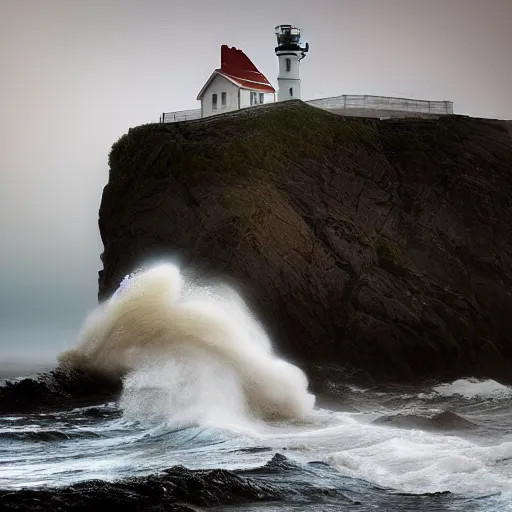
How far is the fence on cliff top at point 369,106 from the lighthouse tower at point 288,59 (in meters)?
2.17

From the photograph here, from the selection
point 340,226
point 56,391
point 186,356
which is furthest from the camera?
point 340,226

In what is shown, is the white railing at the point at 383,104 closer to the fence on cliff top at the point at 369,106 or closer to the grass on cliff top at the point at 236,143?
the fence on cliff top at the point at 369,106

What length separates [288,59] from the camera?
144 feet

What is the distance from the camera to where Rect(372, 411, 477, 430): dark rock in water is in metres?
22.4

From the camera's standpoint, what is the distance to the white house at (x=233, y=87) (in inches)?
1703

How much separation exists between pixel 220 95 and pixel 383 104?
6278 mm

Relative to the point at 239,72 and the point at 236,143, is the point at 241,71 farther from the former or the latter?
the point at 236,143

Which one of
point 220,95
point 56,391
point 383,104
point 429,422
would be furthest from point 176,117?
point 429,422

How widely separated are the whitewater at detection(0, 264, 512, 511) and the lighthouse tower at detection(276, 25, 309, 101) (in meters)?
14.0

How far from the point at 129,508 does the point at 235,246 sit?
19.1m

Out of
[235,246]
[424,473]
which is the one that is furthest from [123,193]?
[424,473]

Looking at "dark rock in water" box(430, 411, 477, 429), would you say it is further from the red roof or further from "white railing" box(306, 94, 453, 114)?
the red roof

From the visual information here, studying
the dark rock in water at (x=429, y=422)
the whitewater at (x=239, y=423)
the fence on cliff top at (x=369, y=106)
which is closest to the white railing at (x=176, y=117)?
the fence on cliff top at (x=369, y=106)

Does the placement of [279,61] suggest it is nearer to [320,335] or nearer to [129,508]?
[320,335]
